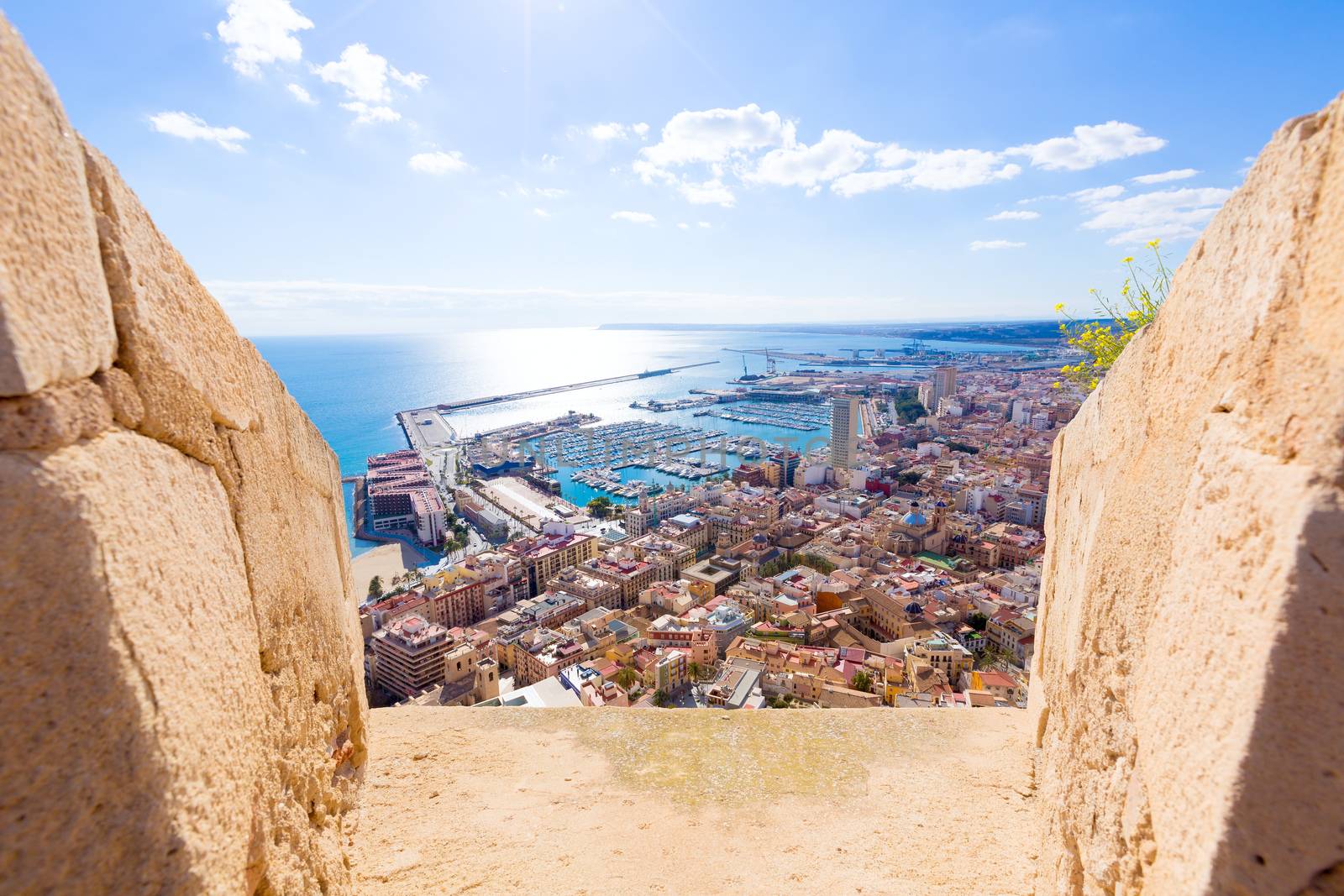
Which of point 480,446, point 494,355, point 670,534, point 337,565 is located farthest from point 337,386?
point 337,565

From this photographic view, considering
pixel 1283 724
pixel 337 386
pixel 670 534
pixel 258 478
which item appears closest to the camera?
pixel 1283 724

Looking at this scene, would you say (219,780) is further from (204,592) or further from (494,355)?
(494,355)

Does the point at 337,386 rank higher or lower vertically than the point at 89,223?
lower

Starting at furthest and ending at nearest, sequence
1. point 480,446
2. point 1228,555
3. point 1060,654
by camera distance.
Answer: point 480,446, point 1060,654, point 1228,555

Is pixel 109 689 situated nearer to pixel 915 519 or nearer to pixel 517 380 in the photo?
pixel 915 519

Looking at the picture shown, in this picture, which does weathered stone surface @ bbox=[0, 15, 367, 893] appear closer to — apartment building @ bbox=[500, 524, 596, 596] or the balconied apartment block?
apartment building @ bbox=[500, 524, 596, 596]

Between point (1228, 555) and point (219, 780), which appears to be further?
point (219, 780)

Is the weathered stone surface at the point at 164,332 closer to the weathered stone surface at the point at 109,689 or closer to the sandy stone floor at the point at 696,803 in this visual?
the weathered stone surface at the point at 109,689

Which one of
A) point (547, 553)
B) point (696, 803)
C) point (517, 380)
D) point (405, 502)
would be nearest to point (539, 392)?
point (517, 380)
